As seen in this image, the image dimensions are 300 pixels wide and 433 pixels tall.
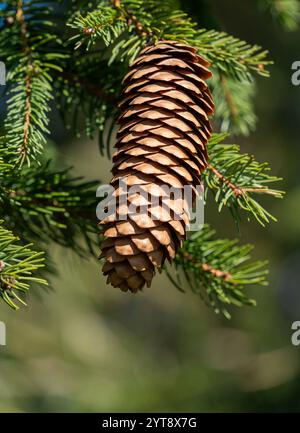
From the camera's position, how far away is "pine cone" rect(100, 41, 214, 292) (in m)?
0.68

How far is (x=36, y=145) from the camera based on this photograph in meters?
0.77

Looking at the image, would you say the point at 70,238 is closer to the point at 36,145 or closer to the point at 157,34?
the point at 36,145

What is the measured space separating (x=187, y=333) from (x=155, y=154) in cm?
Answer: 232

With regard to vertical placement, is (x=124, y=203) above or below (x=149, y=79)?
below

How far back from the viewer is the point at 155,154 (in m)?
0.72

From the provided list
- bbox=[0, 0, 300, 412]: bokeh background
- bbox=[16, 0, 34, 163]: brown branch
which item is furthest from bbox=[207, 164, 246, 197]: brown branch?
bbox=[0, 0, 300, 412]: bokeh background

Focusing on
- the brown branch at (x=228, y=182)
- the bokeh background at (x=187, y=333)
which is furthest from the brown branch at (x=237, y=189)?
the bokeh background at (x=187, y=333)

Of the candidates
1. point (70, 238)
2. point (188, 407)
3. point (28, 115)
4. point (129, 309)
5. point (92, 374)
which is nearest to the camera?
point (28, 115)

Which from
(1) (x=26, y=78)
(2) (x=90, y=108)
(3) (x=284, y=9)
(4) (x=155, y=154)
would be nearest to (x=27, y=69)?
(1) (x=26, y=78)

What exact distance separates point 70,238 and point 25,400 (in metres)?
1.43

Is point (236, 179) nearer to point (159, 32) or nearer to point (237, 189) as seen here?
point (237, 189)

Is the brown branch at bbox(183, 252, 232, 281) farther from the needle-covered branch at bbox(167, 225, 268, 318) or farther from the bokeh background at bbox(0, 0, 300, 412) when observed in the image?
the bokeh background at bbox(0, 0, 300, 412)
